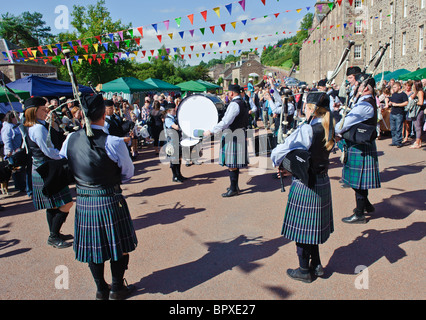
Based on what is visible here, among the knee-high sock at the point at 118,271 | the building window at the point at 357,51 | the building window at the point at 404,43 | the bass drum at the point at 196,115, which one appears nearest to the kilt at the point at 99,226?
the knee-high sock at the point at 118,271

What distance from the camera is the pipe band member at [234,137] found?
5.38 m

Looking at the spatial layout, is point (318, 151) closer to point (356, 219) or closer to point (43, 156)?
point (356, 219)

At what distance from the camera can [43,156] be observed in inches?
152

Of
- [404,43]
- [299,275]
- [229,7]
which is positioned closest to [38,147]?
[299,275]

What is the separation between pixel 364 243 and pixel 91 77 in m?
26.0

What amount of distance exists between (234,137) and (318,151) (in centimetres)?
290

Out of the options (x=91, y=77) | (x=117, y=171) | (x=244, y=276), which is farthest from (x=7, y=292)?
(x=91, y=77)

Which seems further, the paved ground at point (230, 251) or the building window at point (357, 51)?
the building window at point (357, 51)

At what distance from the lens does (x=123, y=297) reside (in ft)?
9.61

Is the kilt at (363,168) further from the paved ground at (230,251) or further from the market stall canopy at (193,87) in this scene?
the market stall canopy at (193,87)

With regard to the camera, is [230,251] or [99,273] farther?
[230,251]

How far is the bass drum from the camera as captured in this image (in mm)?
5988

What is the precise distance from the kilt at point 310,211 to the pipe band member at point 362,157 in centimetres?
159
